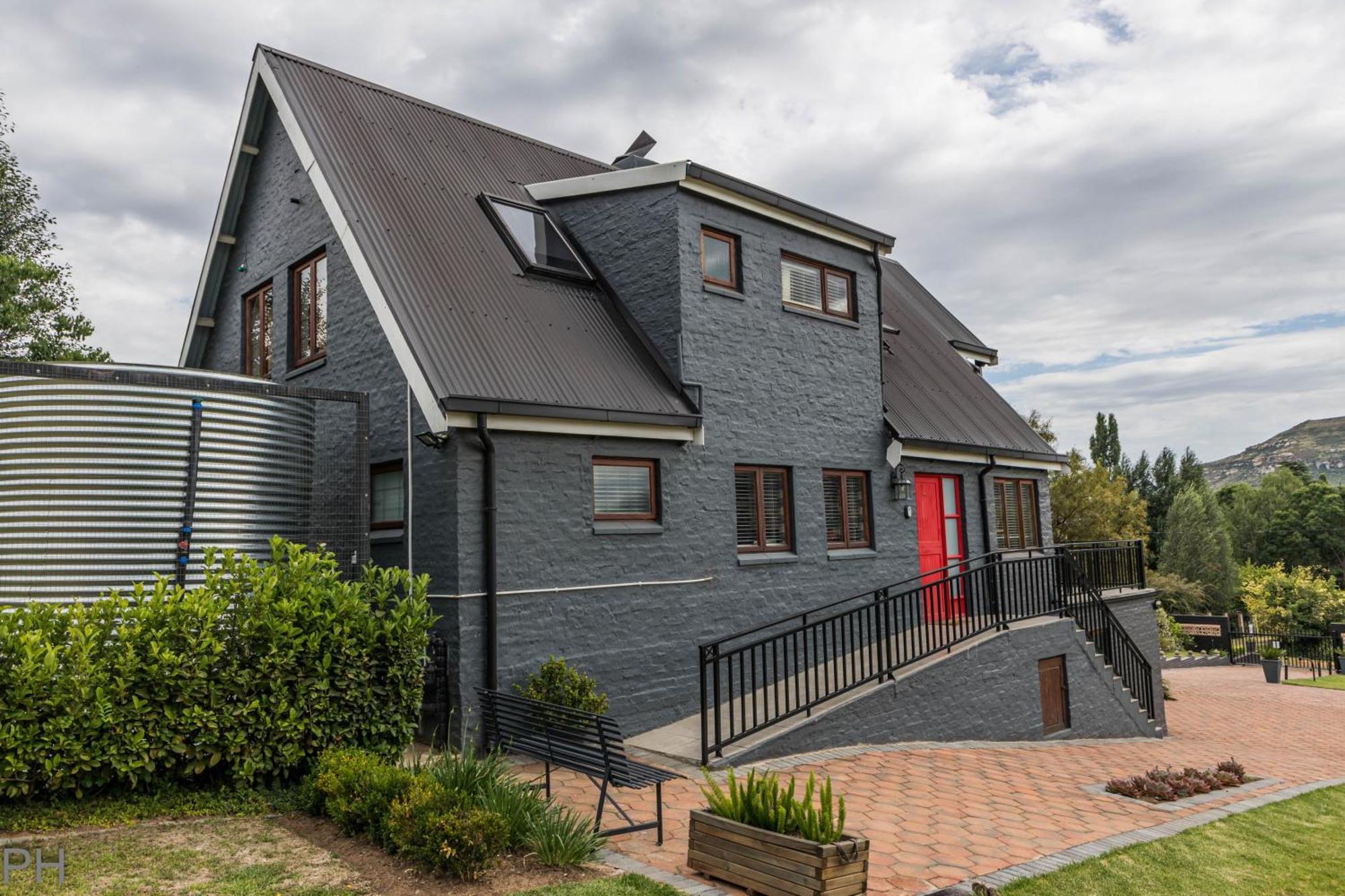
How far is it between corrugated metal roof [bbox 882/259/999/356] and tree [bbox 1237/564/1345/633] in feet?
105

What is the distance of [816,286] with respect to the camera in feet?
44.5

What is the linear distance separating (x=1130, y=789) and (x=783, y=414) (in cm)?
610

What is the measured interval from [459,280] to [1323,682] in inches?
1091

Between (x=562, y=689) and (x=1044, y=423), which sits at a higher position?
(x=1044, y=423)

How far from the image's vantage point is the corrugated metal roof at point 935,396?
602 inches

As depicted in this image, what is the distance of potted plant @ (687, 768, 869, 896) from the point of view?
17.0 ft

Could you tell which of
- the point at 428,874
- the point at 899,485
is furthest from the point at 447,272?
the point at 899,485

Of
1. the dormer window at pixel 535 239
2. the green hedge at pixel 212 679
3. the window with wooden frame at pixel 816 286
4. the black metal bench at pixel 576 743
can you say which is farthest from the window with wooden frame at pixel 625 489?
the window with wooden frame at pixel 816 286

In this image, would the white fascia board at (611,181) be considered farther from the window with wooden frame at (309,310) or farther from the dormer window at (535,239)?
the window with wooden frame at (309,310)

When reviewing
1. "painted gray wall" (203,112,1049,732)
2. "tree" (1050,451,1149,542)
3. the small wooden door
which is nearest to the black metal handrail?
"painted gray wall" (203,112,1049,732)

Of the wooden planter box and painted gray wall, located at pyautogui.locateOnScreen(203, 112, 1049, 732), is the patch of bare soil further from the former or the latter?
painted gray wall, located at pyautogui.locateOnScreen(203, 112, 1049, 732)

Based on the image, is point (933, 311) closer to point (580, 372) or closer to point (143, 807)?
point (580, 372)

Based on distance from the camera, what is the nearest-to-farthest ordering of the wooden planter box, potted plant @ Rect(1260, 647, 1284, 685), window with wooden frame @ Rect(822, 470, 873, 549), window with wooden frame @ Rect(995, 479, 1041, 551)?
1. the wooden planter box
2. window with wooden frame @ Rect(822, 470, 873, 549)
3. window with wooden frame @ Rect(995, 479, 1041, 551)
4. potted plant @ Rect(1260, 647, 1284, 685)

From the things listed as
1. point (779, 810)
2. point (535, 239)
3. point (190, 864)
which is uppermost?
point (535, 239)
